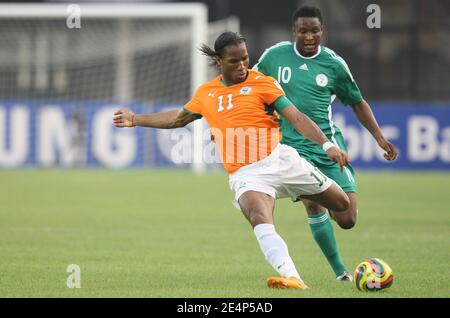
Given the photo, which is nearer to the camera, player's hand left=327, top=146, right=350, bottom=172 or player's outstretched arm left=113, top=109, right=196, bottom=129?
player's hand left=327, top=146, right=350, bottom=172

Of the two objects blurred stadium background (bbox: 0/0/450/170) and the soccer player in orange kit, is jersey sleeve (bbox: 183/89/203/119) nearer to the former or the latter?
the soccer player in orange kit

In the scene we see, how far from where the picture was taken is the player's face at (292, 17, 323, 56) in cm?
877

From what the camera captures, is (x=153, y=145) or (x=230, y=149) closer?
(x=230, y=149)

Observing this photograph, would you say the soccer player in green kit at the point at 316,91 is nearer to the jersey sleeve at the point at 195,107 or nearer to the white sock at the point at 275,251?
the jersey sleeve at the point at 195,107

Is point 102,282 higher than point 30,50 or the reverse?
the reverse

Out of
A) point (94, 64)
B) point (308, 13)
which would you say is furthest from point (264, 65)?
point (94, 64)

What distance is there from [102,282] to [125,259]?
1.75 m

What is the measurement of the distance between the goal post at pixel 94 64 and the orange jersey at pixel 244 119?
1682cm

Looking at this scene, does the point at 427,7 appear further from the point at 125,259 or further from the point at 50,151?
the point at 125,259

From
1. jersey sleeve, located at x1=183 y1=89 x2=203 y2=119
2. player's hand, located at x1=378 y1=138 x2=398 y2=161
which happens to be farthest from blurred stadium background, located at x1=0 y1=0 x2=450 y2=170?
jersey sleeve, located at x1=183 y1=89 x2=203 y2=119

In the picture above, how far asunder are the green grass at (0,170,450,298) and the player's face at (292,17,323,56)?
198cm

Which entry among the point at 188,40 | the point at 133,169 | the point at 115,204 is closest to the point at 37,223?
the point at 115,204

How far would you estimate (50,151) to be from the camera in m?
25.2

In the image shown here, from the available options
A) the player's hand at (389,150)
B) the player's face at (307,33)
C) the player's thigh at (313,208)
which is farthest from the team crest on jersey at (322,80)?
the player's thigh at (313,208)
